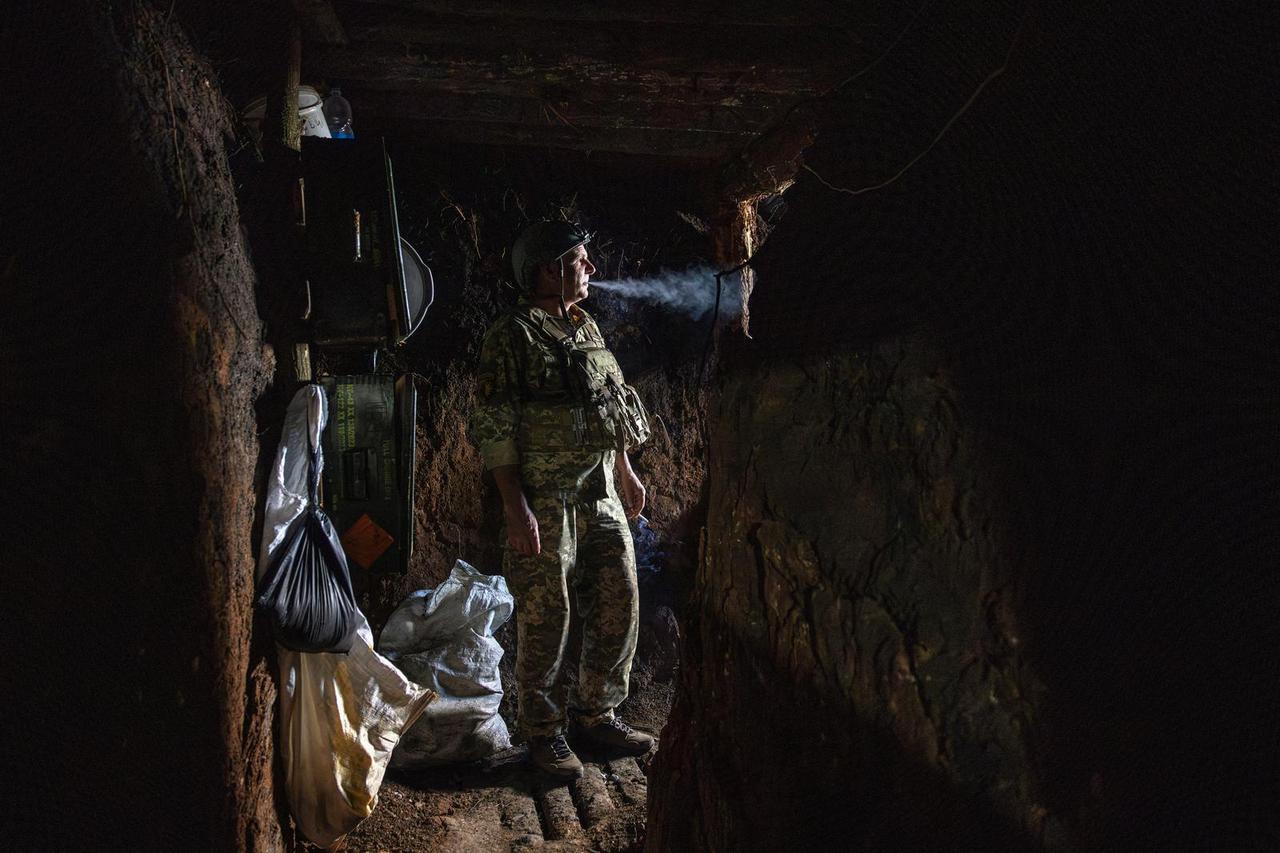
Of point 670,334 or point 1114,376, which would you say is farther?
point 670,334

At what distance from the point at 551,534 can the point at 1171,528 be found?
2281 millimetres

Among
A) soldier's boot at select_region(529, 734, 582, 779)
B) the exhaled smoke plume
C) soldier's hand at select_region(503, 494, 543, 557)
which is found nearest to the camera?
soldier's hand at select_region(503, 494, 543, 557)

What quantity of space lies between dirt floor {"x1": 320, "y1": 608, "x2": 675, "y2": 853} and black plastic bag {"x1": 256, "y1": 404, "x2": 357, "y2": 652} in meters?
0.86

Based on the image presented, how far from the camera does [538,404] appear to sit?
324 centimetres

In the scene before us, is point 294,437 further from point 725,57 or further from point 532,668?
point 725,57

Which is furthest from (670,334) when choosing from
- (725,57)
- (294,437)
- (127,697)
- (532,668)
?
(127,697)

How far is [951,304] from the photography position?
1.35 metres

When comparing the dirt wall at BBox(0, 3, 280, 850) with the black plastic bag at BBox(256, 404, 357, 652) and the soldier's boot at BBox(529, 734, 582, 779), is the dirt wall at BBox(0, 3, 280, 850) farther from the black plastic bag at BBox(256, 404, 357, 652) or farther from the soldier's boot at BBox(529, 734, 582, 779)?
the soldier's boot at BBox(529, 734, 582, 779)

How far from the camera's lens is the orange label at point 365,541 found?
290 centimetres

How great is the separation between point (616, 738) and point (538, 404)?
4.66ft

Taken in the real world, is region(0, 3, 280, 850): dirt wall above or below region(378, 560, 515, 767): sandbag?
above

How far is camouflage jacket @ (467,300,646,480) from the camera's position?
3172mm

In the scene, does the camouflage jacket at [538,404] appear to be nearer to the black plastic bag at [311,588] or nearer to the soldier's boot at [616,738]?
the black plastic bag at [311,588]

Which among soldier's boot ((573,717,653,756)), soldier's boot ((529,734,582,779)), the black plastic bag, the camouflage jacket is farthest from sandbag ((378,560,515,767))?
the black plastic bag
